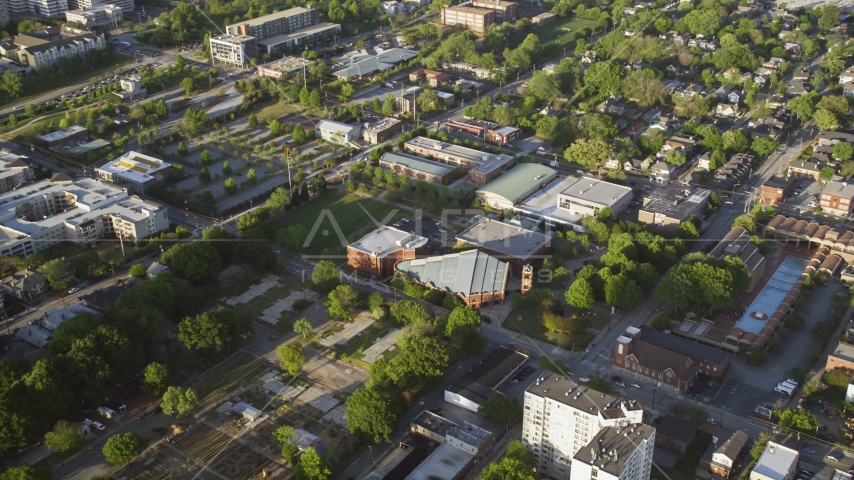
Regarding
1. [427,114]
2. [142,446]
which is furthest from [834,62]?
[142,446]

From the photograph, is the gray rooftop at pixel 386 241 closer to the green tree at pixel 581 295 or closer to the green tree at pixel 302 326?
the green tree at pixel 302 326

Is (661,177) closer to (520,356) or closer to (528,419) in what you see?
(520,356)

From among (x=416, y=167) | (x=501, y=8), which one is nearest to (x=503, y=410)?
(x=416, y=167)

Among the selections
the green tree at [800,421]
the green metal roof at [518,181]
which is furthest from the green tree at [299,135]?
the green tree at [800,421]

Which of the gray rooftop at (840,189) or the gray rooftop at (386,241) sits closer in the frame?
the gray rooftop at (386,241)

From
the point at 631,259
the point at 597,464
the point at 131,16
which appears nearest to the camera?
the point at 597,464

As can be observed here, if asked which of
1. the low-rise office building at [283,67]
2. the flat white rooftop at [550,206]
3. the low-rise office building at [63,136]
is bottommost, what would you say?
the flat white rooftop at [550,206]

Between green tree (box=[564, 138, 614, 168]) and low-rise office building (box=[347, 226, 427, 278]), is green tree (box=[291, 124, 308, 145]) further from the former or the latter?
green tree (box=[564, 138, 614, 168])
